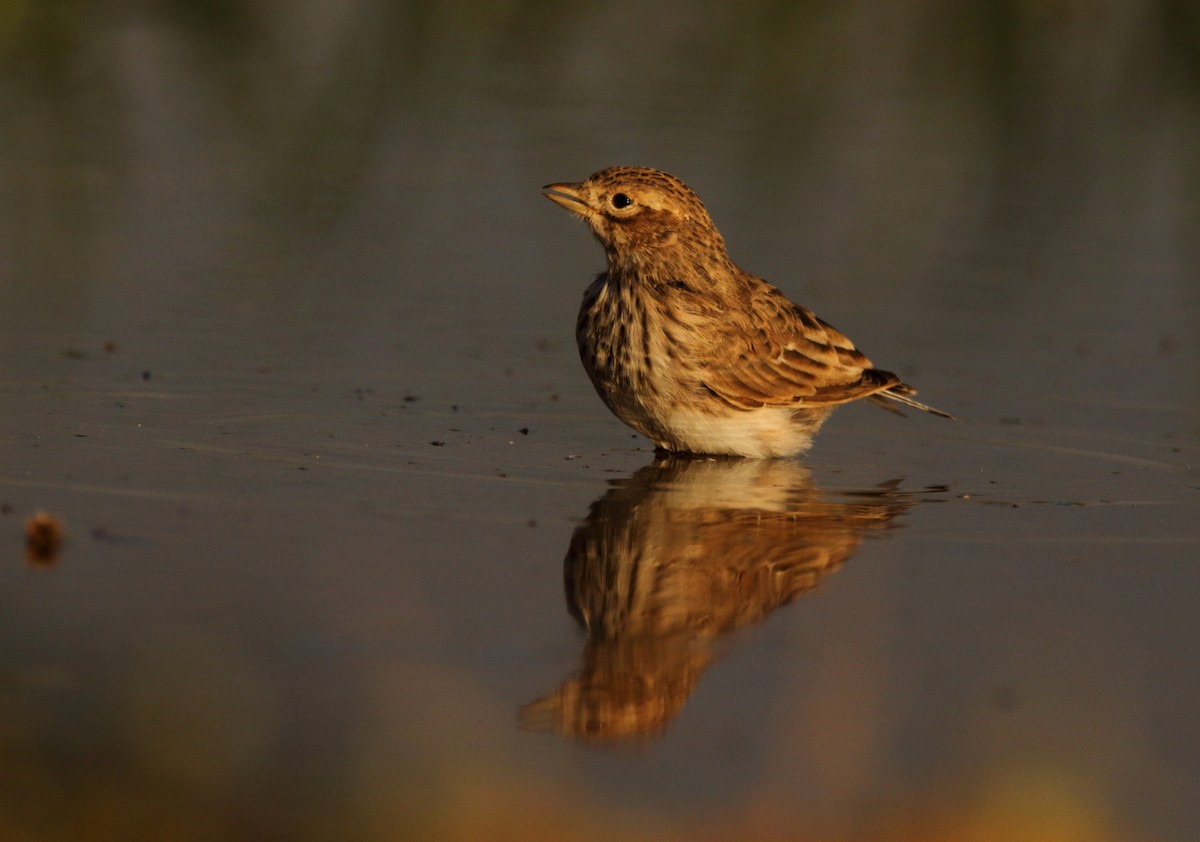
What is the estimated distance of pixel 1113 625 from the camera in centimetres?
496

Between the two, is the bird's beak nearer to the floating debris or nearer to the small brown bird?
the small brown bird

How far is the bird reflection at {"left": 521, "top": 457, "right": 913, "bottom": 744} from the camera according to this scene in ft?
13.5

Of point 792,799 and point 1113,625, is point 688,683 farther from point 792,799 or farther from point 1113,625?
point 1113,625

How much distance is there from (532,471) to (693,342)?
1.05 meters

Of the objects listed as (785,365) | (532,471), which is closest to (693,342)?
(785,365)

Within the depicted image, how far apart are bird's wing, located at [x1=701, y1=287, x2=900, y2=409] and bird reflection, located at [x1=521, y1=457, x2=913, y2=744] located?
11.6 inches

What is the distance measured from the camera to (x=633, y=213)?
7.75 m

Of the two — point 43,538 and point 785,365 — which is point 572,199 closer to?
point 785,365

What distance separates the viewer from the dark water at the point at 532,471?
12.3 feet

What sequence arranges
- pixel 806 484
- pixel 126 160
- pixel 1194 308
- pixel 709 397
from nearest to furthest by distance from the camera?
pixel 806 484
pixel 709 397
pixel 1194 308
pixel 126 160

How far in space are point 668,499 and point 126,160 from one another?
6.89 meters

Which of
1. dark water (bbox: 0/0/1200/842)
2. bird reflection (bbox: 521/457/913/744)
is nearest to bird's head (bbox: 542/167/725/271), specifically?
dark water (bbox: 0/0/1200/842)

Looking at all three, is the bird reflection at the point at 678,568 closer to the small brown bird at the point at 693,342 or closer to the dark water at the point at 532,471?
the dark water at the point at 532,471

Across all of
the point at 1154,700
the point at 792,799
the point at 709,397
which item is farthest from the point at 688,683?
the point at 709,397
